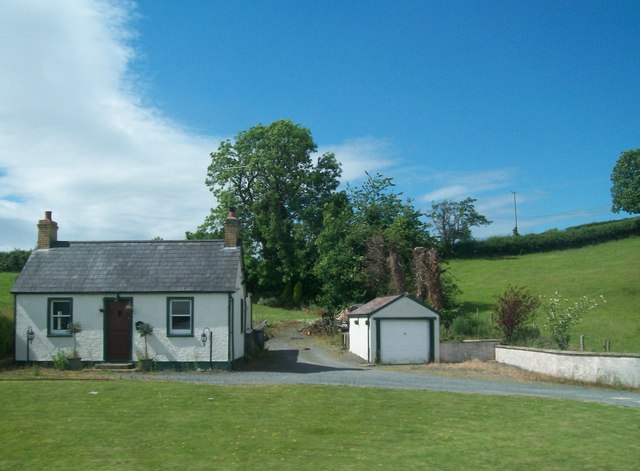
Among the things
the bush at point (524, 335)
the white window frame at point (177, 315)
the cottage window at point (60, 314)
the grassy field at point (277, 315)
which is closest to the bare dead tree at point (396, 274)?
the grassy field at point (277, 315)

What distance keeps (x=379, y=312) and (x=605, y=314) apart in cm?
2096

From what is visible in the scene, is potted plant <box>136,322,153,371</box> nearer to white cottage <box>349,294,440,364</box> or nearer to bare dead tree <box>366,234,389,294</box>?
white cottage <box>349,294,440,364</box>

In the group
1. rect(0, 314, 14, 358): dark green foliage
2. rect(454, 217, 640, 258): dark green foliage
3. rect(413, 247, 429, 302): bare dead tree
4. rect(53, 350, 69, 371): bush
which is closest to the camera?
rect(53, 350, 69, 371): bush

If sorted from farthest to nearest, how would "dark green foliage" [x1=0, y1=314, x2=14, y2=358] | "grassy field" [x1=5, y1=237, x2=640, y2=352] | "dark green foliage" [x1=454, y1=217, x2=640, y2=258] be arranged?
1. "dark green foliage" [x1=454, y1=217, x2=640, y2=258]
2. "grassy field" [x1=5, y1=237, x2=640, y2=352]
3. "dark green foliage" [x1=0, y1=314, x2=14, y2=358]

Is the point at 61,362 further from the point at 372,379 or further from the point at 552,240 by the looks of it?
the point at 552,240

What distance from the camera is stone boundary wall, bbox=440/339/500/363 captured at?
30.4 meters

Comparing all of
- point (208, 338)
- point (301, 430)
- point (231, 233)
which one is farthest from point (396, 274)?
point (301, 430)

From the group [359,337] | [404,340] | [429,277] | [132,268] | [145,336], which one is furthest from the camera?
[429,277]

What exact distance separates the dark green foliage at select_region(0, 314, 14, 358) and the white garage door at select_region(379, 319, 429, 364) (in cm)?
1572

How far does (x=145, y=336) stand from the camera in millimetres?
25766

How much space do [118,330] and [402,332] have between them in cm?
1260

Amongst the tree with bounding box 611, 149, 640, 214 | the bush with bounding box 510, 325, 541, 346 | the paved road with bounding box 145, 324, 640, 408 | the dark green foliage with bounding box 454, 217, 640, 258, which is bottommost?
the paved road with bounding box 145, 324, 640, 408

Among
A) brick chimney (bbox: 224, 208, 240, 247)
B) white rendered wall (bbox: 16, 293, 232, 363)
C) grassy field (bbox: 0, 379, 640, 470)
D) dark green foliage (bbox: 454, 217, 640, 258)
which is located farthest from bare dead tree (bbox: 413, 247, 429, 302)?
dark green foliage (bbox: 454, 217, 640, 258)

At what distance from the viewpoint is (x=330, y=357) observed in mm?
33062
